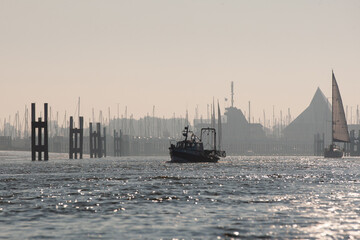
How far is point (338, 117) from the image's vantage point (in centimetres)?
14938

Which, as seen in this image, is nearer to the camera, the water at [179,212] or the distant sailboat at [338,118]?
the water at [179,212]

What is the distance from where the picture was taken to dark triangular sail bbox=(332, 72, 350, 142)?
148625mm

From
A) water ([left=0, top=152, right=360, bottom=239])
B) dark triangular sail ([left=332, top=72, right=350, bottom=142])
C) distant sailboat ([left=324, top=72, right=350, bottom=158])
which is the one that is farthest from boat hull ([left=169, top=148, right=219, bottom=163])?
water ([left=0, top=152, right=360, bottom=239])

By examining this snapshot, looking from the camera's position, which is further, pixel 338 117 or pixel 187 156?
pixel 338 117

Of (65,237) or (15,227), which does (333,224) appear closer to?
(65,237)

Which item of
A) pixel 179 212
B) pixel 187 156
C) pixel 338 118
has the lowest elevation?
pixel 179 212

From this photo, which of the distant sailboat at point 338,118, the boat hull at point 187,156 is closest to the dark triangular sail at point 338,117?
the distant sailboat at point 338,118

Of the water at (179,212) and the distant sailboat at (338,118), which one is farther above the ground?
the distant sailboat at (338,118)

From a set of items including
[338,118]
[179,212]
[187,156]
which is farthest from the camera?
[338,118]

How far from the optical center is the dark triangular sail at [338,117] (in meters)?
149

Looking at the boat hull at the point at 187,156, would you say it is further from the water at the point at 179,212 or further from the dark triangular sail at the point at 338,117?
the water at the point at 179,212

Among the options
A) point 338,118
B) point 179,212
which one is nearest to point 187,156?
point 338,118

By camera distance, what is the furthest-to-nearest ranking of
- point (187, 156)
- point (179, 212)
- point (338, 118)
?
point (338, 118)
point (187, 156)
point (179, 212)

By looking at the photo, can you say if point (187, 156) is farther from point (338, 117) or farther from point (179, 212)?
point (179, 212)
